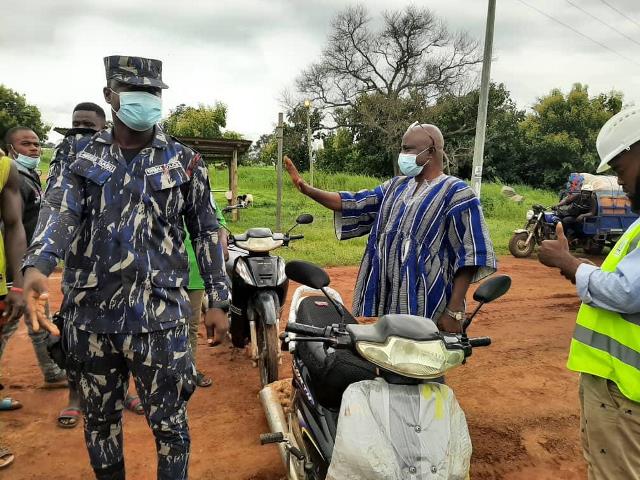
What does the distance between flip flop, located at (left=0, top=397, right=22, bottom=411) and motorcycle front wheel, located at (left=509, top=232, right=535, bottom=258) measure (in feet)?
31.6

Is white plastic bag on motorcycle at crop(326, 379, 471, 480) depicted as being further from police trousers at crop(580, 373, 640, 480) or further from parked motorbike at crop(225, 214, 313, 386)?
parked motorbike at crop(225, 214, 313, 386)

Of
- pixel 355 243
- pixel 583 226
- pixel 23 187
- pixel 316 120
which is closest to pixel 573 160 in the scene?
pixel 316 120

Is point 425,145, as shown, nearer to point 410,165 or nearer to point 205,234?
point 410,165

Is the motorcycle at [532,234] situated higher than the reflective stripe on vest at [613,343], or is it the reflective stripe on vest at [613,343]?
the reflective stripe on vest at [613,343]

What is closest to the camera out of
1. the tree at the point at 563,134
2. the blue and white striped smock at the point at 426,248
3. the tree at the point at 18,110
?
the blue and white striped smock at the point at 426,248

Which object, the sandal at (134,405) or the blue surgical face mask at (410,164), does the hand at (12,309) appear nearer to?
the sandal at (134,405)

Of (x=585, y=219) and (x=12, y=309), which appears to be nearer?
(x=12, y=309)

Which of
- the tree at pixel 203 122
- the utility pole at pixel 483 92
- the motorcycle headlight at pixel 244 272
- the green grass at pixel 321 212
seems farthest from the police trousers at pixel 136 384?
the tree at pixel 203 122

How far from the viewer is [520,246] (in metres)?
10.9

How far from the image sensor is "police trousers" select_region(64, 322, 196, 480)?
2.17m

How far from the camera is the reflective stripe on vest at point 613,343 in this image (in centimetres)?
187

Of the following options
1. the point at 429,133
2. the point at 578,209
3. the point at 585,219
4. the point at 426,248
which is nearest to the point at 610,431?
the point at 426,248

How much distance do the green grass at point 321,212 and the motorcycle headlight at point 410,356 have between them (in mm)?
6970

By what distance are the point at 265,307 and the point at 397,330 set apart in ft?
6.56
